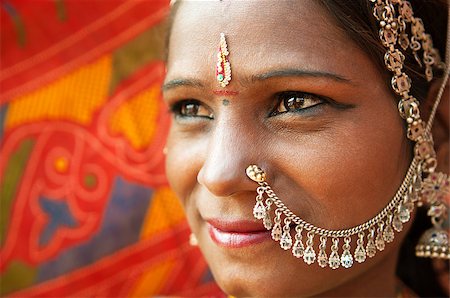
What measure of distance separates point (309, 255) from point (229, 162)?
0.82 ft

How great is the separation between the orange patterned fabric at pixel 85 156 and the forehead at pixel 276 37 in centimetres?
101

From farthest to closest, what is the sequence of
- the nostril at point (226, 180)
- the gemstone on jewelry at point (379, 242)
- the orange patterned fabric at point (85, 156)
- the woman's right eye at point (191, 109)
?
1. the orange patterned fabric at point (85, 156)
2. the woman's right eye at point (191, 109)
3. the gemstone on jewelry at point (379, 242)
4. the nostril at point (226, 180)

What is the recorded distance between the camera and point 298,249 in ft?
4.47

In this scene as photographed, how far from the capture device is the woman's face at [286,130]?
133 cm

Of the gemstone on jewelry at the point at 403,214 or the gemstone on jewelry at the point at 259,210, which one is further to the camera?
the gemstone on jewelry at the point at 403,214

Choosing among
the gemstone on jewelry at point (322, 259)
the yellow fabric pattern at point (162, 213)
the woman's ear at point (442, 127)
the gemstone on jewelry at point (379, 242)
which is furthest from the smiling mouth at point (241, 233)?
the yellow fabric pattern at point (162, 213)

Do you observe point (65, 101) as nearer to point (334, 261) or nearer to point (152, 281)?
point (152, 281)

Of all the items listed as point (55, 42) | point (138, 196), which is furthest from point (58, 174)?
point (55, 42)

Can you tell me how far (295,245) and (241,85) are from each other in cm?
34

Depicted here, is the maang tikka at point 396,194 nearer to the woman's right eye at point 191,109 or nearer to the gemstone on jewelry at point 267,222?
the gemstone on jewelry at point 267,222

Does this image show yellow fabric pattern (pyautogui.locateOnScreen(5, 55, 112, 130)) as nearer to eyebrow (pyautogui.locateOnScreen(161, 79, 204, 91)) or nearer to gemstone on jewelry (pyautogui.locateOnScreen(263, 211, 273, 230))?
eyebrow (pyautogui.locateOnScreen(161, 79, 204, 91))

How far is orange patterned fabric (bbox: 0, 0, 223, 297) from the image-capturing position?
7.72 ft

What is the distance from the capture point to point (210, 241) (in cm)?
149

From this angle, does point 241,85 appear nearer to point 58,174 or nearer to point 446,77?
point 446,77
